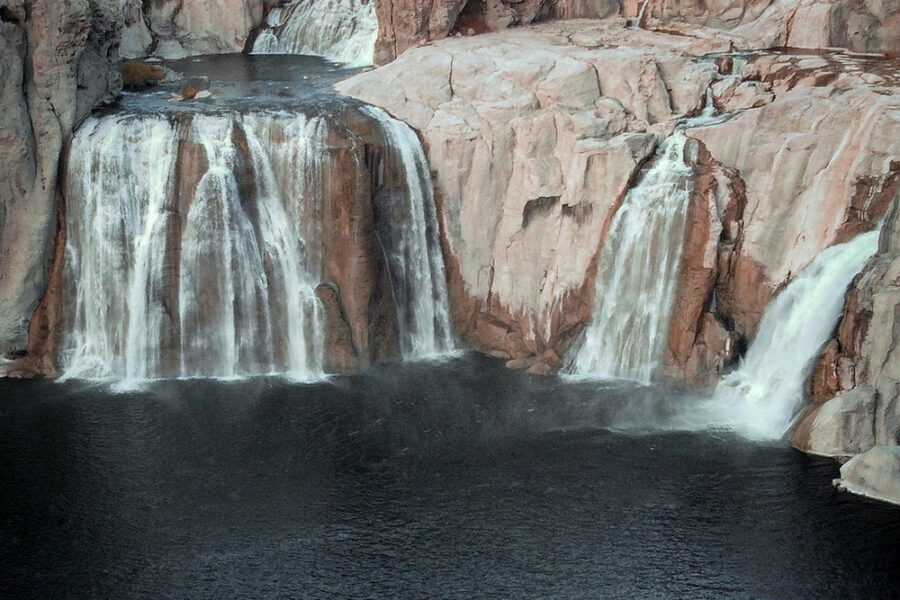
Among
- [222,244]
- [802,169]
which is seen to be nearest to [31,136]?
[222,244]

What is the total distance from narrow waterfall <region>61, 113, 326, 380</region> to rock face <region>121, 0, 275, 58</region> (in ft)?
51.7

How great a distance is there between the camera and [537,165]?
33844 mm

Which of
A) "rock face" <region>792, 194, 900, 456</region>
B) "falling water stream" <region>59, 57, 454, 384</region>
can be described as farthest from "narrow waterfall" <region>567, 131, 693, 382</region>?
"falling water stream" <region>59, 57, 454, 384</region>

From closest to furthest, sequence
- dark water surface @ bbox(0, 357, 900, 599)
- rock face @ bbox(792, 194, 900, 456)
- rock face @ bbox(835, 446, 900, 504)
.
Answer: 1. dark water surface @ bbox(0, 357, 900, 599)
2. rock face @ bbox(835, 446, 900, 504)
3. rock face @ bbox(792, 194, 900, 456)

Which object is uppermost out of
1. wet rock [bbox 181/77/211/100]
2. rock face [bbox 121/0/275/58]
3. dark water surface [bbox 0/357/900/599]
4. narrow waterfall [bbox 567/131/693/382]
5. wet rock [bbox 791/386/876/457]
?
rock face [bbox 121/0/275/58]

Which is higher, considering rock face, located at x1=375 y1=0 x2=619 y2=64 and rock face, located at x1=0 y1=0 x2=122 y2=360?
rock face, located at x1=375 y1=0 x2=619 y2=64

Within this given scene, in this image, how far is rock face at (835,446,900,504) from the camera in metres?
26.1

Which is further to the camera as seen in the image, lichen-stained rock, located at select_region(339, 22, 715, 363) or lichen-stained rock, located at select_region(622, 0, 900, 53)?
lichen-stained rock, located at select_region(622, 0, 900, 53)

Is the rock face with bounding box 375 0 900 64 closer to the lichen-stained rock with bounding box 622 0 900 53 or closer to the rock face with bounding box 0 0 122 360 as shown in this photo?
the lichen-stained rock with bounding box 622 0 900 53

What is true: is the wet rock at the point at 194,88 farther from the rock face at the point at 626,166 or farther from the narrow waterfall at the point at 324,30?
the rock face at the point at 626,166

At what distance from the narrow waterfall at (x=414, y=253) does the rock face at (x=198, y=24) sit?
16.1 meters

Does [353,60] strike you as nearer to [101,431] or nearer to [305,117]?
[305,117]

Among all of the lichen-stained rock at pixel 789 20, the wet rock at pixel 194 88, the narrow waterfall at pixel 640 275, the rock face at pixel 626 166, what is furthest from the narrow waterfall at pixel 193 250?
the lichen-stained rock at pixel 789 20

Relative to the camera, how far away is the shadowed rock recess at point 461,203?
31.7 metres
